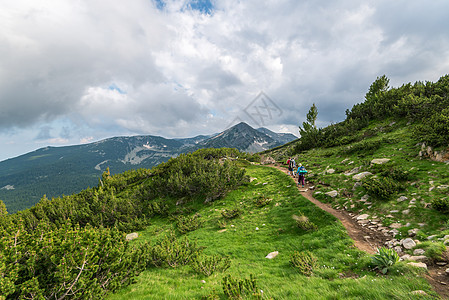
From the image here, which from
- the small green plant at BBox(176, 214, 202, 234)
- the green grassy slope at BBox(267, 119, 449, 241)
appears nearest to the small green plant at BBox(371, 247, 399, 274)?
the green grassy slope at BBox(267, 119, 449, 241)

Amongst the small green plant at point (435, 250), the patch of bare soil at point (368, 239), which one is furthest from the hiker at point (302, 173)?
the small green plant at point (435, 250)

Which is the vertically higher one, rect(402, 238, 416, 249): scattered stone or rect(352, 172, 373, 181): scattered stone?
A: rect(352, 172, 373, 181): scattered stone

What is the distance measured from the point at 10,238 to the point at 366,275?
41.2 feet

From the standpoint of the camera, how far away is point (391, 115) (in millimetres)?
33000

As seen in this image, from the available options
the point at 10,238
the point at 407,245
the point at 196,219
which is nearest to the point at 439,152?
the point at 407,245

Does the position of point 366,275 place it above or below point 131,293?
above

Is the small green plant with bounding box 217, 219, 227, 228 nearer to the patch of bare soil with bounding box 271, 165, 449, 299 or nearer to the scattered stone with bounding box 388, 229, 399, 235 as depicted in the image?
the patch of bare soil with bounding box 271, 165, 449, 299

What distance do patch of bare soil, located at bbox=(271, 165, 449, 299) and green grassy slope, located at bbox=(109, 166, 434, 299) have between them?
34 cm

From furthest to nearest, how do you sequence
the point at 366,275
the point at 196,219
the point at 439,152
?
the point at 196,219 → the point at 439,152 → the point at 366,275

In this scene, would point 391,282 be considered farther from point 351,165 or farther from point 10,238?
Result: point 351,165

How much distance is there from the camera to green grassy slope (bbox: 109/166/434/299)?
5.73 m

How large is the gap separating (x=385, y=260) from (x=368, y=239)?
3.08 meters

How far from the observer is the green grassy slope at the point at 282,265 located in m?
5.73

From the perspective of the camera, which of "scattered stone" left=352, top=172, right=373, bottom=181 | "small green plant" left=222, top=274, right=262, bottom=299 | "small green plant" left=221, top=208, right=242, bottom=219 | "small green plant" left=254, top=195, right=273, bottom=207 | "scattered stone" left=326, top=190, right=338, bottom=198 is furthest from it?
"small green plant" left=254, top=195, right=273, bottom=207
